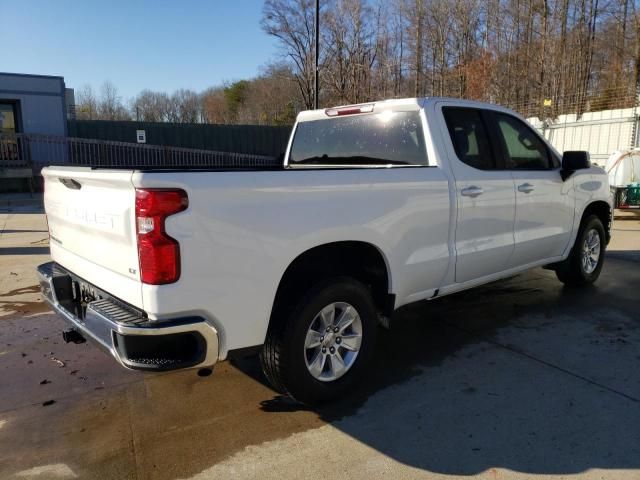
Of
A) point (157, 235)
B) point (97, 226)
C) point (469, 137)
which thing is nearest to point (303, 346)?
point (157, 235)

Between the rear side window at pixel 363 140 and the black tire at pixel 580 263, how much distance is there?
8.77 feet

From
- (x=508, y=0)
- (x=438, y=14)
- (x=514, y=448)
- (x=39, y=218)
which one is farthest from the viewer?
(x=438, y=14)

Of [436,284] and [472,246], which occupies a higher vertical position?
[472,246]

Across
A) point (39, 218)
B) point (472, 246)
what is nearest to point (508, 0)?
point (39, 218)

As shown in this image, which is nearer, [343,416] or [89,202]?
[89,202]

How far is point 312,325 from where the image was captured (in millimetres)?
3303

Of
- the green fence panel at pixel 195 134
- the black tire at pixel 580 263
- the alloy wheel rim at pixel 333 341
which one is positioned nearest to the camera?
the alloy wheel rim at pixel 333 341

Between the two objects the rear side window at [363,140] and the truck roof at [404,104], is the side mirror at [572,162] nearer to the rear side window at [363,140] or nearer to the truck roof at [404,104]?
the truck roof at [404,104]

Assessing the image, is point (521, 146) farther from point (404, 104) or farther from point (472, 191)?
point (404, 104)

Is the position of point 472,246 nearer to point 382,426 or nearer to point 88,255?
point 382,426

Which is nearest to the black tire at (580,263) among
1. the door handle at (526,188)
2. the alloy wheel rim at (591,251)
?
the alloy wheel rim at (591,251)

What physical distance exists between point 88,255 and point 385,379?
7.09 feet

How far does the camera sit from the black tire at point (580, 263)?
5.77 metres

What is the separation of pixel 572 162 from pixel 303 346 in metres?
3.42
